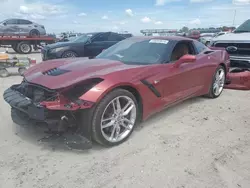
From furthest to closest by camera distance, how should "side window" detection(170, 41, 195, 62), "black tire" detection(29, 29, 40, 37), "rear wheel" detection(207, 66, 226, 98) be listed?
1. "black tire" detection(29, 29, 40, 37)
2. "rear wheel" detection(207, 66, 226, 98)
3. "side window" detection(170, 41, 195, 62)

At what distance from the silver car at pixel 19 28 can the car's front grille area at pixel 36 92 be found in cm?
1540

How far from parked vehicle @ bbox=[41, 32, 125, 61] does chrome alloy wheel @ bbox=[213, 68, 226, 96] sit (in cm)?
640

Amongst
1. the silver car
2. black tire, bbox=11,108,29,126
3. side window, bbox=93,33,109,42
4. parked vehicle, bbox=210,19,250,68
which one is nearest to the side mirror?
black tire, bbox=11,108,29,126

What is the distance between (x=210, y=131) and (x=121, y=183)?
1756 mm

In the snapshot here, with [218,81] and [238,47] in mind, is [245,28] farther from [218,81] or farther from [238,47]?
[218,81]

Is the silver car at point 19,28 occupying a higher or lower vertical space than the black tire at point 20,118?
higher

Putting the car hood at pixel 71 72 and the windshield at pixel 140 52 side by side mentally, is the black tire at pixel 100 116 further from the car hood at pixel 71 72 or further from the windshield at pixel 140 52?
the windshield at pixel 140 52

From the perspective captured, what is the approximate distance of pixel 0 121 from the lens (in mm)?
3670

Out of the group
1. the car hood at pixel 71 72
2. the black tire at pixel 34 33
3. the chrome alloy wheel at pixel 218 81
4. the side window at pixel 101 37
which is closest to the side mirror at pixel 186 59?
the car hood at pixel 71 72

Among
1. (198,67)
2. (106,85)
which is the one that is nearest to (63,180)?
(106,85)

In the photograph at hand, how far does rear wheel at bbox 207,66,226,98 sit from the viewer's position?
15.9 ft

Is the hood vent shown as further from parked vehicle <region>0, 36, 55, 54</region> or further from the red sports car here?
parked vehicle <region>0, 36, 55, 54</region>

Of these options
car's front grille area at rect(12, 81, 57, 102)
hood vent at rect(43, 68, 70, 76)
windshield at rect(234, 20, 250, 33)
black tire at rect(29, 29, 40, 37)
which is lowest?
car's front grille area at rect(12, 81, 57, 102)

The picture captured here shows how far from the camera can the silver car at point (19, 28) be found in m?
16.6
